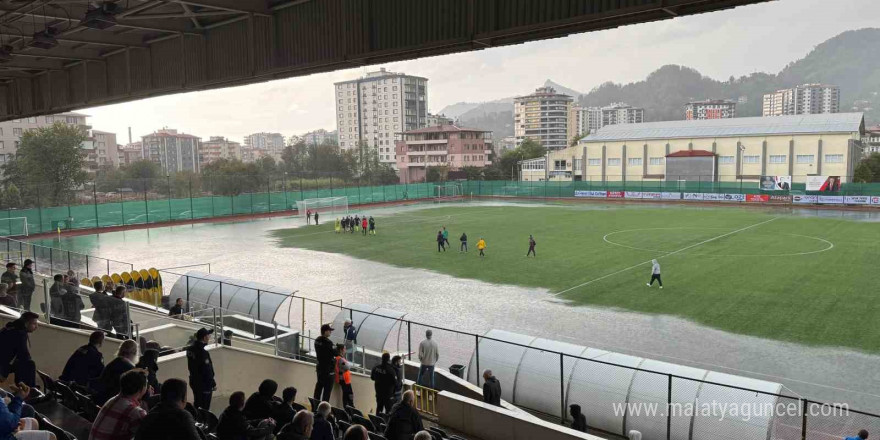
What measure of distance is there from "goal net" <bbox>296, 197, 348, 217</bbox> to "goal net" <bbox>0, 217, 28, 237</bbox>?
2343 cm

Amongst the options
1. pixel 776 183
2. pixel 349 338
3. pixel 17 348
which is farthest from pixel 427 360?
pixel 776 183

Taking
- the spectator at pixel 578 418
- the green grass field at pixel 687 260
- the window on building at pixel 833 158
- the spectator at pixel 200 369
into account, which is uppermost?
the window on building at pixel 833 158

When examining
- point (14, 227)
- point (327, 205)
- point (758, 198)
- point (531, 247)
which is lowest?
point (531, 247)

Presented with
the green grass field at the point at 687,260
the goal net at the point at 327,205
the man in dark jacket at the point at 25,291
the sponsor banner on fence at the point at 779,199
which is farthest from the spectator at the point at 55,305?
the sponsor banner on fence at the point at 779,199

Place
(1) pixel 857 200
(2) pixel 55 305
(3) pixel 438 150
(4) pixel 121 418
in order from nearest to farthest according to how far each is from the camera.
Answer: (4) pixel 121 418, (2) pixel 55 305, (1) pixel 857 200, (3) pixel 438 150

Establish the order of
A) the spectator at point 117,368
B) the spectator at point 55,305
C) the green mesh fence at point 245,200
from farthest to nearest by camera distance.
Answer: the green mesh fence at point 245,200, the spectator at point 55,305, the spectator at point 117,368

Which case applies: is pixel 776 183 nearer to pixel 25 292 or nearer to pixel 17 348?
pixel 25 292

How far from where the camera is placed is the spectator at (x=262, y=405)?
7500 millimetres

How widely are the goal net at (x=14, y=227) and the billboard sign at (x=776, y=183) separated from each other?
68026 millimetres

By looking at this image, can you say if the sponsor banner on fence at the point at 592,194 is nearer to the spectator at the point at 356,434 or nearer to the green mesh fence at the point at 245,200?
the green mesh fence at the point at 245,200

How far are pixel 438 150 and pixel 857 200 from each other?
8920cm

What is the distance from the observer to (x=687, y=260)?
31.0 meters

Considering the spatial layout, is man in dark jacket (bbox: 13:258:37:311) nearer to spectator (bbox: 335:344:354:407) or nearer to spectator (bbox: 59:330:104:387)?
spectator (bbox: 59:330:104:387)

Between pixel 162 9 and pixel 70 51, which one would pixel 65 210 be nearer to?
pixel 70 51
